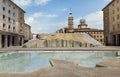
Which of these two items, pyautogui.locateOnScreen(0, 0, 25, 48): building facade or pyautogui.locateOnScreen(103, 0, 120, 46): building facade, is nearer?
pyautogui.locateOnScreen(0, 0, 25, 48): building facade

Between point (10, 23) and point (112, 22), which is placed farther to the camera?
point (112, 22)

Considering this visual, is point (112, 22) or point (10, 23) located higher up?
point (112, 22)

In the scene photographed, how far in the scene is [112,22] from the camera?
5625 cm

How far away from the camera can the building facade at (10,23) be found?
151ft

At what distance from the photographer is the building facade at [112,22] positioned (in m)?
51.5

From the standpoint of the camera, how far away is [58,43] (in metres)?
49.4

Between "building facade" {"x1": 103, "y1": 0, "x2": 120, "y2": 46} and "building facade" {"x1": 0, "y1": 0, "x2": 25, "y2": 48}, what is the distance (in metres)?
29.0

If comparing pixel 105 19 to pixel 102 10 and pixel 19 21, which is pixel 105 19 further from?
pixel 19 21

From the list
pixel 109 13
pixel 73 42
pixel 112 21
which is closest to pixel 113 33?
pixel 112 21

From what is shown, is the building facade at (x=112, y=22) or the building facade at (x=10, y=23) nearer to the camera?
the building facade at (x=10, y=23)

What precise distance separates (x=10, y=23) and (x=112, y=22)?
98.4 feet

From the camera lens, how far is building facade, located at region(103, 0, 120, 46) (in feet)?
169

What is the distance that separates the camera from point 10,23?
51812mm

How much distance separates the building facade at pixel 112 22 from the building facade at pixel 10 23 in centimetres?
2902
